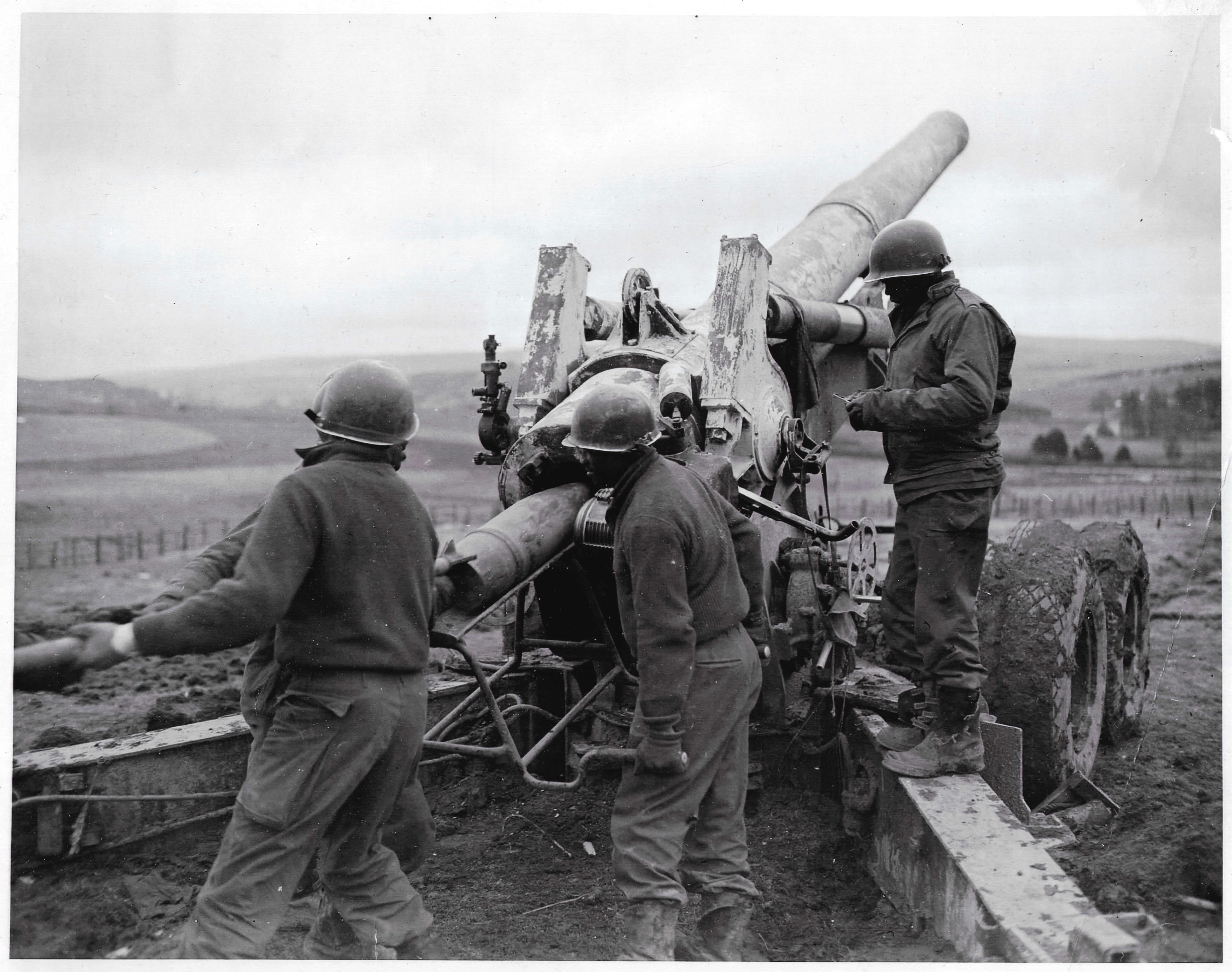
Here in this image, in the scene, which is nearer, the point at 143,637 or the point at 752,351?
the point at 143,637

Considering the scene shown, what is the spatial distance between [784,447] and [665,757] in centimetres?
166

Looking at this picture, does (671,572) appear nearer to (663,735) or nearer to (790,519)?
(663,735)

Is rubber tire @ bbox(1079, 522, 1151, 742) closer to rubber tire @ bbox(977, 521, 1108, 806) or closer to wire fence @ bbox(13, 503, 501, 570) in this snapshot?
rubber tire @ bbox(977, 521, 1108, 806)

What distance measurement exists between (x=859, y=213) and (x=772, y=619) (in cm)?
265

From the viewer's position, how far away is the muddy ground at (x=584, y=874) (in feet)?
11.1

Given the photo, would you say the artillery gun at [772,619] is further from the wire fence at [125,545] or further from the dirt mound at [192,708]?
the wire fence at [125,545]

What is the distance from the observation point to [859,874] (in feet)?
13.3

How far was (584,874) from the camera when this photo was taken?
3963 mm

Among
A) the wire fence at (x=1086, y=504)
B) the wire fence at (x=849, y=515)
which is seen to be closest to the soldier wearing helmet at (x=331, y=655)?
the wire fence at (x=849, y=515)

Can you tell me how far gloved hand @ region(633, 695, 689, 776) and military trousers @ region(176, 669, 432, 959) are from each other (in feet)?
2.07

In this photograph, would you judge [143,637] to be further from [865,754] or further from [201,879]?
[865,754]

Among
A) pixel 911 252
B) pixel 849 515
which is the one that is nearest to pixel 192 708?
pixel 911 252

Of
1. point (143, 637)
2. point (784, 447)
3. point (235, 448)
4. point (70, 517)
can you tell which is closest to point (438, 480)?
point (235, 448)

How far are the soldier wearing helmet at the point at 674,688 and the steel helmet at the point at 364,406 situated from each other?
588 millimetres
